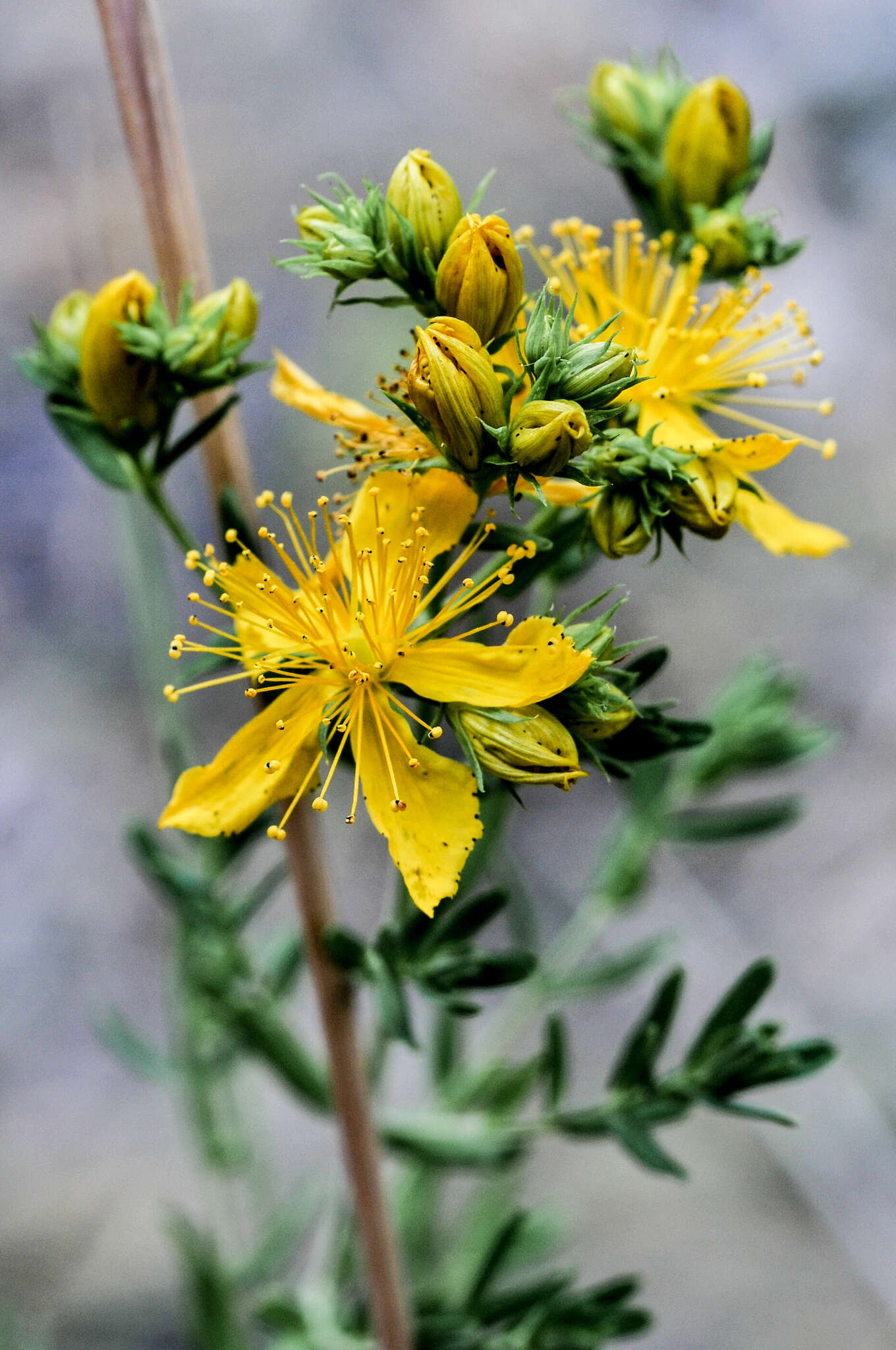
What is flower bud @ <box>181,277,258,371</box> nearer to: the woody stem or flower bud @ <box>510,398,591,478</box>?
the woody stem

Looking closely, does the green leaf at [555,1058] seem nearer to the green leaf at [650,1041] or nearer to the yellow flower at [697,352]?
the green leaf at [650,1041]

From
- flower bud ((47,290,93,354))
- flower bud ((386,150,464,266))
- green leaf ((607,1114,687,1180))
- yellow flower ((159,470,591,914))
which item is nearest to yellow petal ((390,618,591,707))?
yellow flower ((159,470,591,914))

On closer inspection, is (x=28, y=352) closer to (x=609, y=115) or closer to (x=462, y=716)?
(x=462, y=716)

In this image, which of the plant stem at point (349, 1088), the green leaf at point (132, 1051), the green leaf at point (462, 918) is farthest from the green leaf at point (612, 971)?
the green leaf at point (132, 1051)

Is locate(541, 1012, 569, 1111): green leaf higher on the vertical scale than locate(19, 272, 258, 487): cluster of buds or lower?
lower

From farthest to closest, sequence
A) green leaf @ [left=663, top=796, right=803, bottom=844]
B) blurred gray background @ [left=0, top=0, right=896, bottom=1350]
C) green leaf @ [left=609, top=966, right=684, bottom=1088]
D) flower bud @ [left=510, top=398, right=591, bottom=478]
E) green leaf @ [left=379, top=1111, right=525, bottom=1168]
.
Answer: blurred gray background @ [left=0, top=0, right=896, bottom=1350]
green leaf @ [left=663, top=796, right=803, bottom=844]
green leaf @ [left=379, top=1111, right=525, bottom=1168]
green leaf @ [left=609, top=966, right=684, bottom=1088]
flower bud @ [left=510, top=398, right=591, bottom=478]

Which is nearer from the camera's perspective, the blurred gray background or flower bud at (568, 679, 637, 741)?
flower bud at (568, 679, 637, 741)
